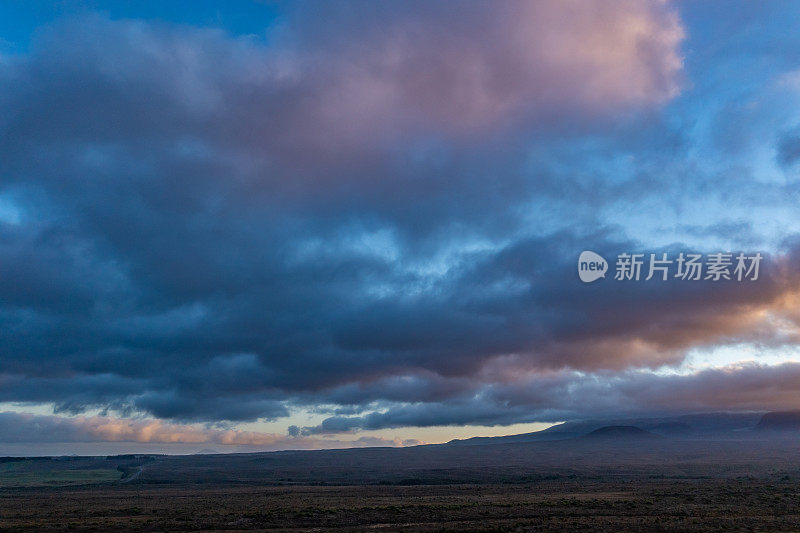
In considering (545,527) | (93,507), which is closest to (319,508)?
(545,527)

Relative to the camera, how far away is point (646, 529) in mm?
46750

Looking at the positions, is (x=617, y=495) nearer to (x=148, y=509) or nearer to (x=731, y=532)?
(x=731, y=532)

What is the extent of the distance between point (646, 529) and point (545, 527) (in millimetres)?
8067

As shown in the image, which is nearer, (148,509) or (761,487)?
(148,509)

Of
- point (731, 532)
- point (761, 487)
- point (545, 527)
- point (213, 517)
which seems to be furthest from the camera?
point (761, 487)

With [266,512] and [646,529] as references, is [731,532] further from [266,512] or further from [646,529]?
[266,512]

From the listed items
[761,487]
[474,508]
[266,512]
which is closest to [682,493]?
[761,487]

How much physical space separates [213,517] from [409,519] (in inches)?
820

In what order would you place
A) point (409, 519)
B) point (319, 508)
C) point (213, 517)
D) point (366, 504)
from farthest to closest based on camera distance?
point (366, 504)
point (319, 508)
point (213, 517)
point (409, 519)

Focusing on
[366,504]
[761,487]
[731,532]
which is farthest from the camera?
[761,487]

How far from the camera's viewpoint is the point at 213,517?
59.5m

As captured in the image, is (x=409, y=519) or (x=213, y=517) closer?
(x=409, y=519)

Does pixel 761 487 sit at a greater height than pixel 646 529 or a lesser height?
lesser

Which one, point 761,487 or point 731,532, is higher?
point 731,532
